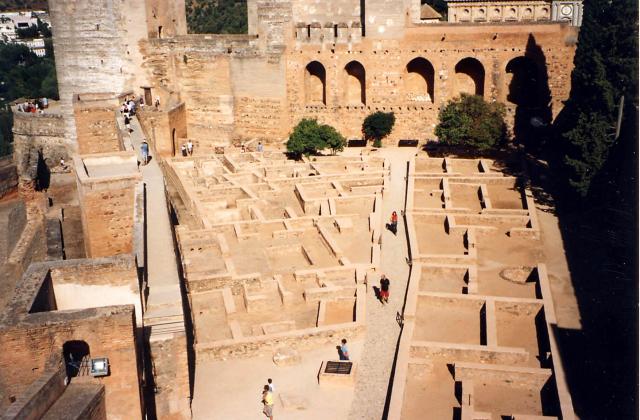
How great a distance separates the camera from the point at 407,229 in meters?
15.6

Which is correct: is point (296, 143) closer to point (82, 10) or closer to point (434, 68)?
point (434, 68)

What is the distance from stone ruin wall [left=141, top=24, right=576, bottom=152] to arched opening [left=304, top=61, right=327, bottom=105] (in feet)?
1.42

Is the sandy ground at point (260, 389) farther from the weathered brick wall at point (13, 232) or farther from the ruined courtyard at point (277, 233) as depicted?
the weathered brick wall at point (13, 232)

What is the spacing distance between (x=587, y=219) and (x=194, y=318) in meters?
9.25

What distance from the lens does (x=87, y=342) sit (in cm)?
766

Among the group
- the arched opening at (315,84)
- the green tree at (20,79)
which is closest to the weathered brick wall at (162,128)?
the arched opening at (315,84)

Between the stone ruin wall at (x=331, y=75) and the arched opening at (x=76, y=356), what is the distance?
15908mm

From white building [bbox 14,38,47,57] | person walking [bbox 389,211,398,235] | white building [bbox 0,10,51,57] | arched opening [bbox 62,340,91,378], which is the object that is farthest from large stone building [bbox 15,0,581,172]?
white building [bbox 0,10,51,57]

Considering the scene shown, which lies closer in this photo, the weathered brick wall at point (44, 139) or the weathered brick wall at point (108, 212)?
the weathered brick wall at point (108, 212)

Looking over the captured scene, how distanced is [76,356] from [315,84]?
17131 millimetres

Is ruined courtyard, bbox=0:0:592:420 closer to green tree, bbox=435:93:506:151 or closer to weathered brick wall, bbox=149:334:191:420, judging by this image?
weathered brick wall, bbox=149:334:191:420

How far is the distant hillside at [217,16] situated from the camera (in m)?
43.8

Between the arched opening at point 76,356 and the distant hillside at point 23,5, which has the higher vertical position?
the distant hillside at point 23,5

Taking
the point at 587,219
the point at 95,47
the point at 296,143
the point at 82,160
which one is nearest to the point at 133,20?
the point at 95,47
